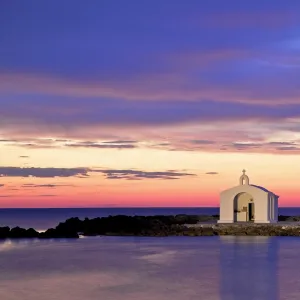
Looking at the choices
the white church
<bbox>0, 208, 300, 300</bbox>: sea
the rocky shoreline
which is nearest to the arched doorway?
the white church

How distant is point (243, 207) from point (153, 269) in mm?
16871

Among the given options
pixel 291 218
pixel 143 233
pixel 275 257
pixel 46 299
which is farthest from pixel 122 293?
pixel 291 218

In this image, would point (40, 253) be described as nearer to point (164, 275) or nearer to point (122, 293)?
point (164, 275)

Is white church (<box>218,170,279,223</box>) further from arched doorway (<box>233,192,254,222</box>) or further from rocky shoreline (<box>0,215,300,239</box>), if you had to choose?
rocky shoreline (<box>0,215,300,239</box>)

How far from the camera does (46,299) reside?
18875mm

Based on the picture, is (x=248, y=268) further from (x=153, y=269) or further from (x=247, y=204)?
(x=247, y=204)

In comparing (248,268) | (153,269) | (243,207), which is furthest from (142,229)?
(248,268)

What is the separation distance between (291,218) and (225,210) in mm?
10644

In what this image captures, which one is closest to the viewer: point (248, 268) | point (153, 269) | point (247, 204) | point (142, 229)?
point (153, 269)

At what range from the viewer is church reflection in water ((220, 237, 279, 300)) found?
19938 mm

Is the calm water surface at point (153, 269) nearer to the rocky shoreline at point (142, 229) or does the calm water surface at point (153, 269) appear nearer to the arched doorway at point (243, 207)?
the rocky shoreline at point (142, 229)

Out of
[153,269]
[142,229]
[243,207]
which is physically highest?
[243,207]

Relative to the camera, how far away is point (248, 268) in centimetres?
2514

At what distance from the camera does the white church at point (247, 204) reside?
1583 inches
